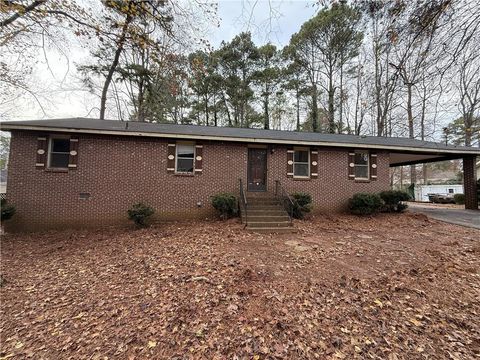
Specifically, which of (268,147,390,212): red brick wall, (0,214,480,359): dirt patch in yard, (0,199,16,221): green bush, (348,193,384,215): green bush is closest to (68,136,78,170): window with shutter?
(0,199,16,221): green bush

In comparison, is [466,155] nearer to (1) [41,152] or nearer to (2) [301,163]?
(2) [301,163]

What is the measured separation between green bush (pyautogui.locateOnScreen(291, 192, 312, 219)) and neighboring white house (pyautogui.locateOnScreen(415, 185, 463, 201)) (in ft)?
63.8

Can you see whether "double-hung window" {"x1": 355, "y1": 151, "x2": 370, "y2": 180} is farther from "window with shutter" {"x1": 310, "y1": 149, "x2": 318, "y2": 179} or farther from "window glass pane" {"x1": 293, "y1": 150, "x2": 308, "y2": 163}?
"window glass pane" {"x1": 293, "y1": 150, "x2": 308, "y2": 163}

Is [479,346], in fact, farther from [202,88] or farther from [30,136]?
[202,88]

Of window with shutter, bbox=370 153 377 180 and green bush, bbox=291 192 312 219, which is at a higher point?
window with shutter, bbox=370 153 377 180

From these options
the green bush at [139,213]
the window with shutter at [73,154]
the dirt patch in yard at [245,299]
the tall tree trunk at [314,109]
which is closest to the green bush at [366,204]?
the dirt patch in yard at [245,299]

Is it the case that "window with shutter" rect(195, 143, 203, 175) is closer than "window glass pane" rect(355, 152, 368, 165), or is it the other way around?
"window with shutter" rect(195, 143, 203, 175)

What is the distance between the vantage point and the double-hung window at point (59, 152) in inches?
337

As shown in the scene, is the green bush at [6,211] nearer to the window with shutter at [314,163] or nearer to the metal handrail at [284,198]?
the metal handrail at [284,198]

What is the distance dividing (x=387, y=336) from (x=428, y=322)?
727 millimetres

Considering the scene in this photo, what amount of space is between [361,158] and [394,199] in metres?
2.34

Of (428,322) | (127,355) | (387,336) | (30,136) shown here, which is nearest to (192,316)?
(127,355)

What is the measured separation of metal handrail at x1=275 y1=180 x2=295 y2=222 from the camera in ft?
28.5

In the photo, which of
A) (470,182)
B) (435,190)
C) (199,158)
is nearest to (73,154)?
(199,158)
